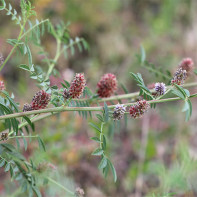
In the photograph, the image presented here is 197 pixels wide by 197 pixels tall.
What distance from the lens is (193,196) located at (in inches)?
77.5

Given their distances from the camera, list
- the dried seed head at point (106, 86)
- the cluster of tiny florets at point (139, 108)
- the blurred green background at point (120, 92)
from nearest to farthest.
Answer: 1. the cluster of tiny florets at point (139, 108)
2. the dried seed head at point (106, 86)
3. the blurred green background at point (120, 92)

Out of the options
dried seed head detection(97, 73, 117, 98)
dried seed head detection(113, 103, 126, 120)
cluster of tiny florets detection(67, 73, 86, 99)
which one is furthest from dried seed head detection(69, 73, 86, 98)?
dried seed head detection(97, 73, 117, 98)

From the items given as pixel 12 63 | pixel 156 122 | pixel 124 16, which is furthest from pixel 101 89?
pixel 124 16

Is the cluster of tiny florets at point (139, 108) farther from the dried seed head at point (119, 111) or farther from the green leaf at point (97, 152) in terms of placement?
the green leaf at point (97, 152)

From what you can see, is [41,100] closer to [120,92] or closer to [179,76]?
[179,76]

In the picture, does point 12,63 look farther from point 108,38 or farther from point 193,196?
point 193,196

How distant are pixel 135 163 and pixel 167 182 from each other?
2.27ft

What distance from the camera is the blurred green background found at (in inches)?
72.9

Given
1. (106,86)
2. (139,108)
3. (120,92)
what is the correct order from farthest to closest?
(120,92) < (106,86) < (139,108)

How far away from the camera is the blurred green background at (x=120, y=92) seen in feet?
6.07

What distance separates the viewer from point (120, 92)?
2820 millimetres

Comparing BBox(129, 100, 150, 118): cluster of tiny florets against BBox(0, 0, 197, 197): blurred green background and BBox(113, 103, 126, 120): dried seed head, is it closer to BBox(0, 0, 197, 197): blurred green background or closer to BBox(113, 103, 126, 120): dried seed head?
BBox(113, 103, 126, 120): dried seed head

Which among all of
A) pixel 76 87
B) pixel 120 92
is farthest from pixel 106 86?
pixel 120 92

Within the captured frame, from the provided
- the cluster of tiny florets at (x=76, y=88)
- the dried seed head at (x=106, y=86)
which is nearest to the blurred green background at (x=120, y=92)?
the dried seed head at (x=106, y=86)
